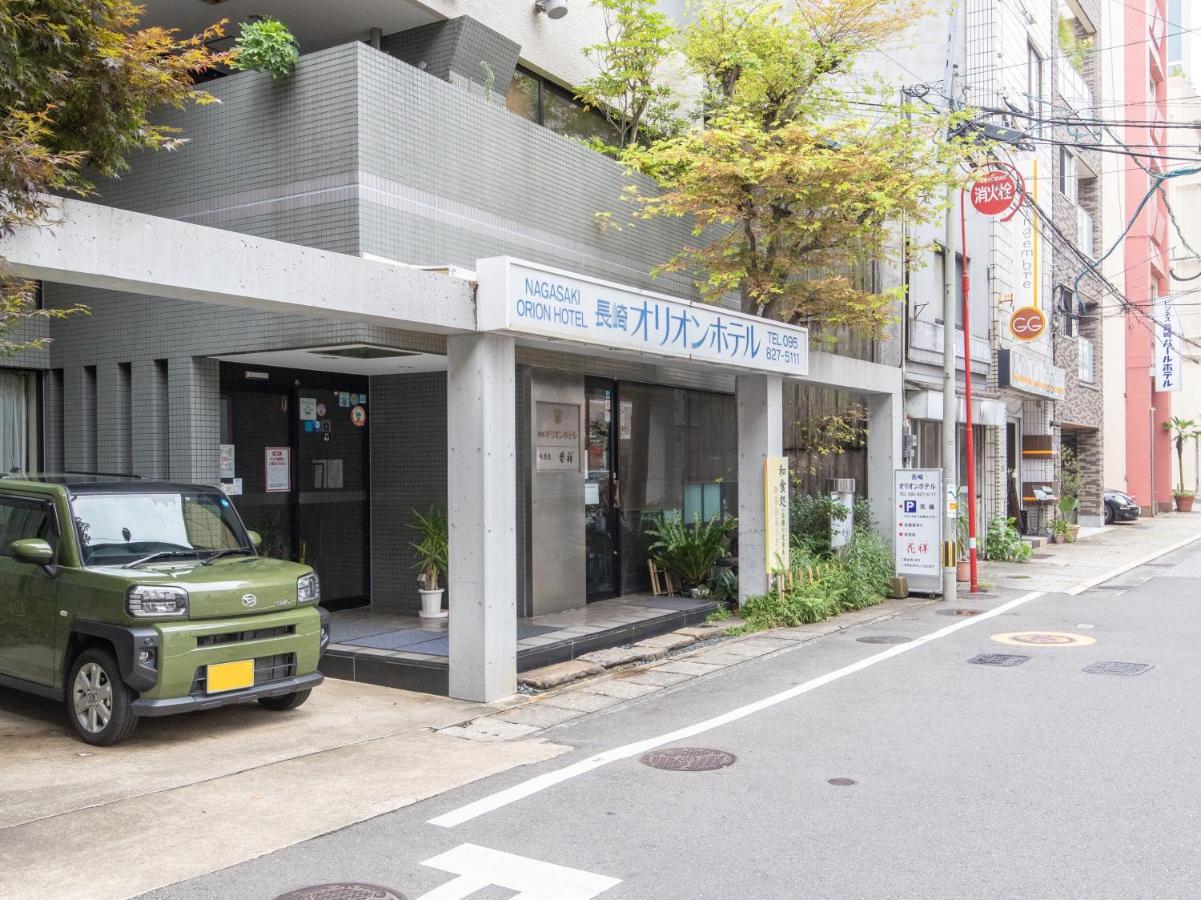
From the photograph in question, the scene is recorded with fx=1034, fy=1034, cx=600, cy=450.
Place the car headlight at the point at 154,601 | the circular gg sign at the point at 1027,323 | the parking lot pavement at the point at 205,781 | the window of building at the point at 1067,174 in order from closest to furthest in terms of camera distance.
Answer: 1. the parking lot pavement at the point at 205,781
2. the car headlight at the point at 154,601
3. the circular gg sign at the point at 1027,323
4. the window of building at the point at 1067,174

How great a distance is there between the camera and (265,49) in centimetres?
962

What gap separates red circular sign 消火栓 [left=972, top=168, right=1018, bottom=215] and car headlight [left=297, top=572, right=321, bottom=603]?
50.3 feet

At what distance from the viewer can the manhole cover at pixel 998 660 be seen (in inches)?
398

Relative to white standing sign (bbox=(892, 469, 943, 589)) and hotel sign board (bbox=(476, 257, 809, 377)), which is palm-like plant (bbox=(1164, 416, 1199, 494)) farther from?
hotel sign board (bbox=(476, 257, 809, 377))

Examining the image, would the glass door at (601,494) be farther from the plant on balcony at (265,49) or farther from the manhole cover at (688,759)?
the manhole cover at (688,759)

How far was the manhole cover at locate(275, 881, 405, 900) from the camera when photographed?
4664mm

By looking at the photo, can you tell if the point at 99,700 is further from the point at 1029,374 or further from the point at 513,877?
the point at 1029,374

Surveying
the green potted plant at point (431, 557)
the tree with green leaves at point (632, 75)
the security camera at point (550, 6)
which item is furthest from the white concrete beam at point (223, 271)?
the tree with green leaves at point (632, 75)

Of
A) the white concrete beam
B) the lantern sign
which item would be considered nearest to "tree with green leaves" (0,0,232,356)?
the white concrete beam

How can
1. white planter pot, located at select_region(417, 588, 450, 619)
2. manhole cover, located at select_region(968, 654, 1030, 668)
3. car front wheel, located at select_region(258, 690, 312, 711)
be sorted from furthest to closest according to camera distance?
white planter pot, located at select_region(417, 588, 450, 619) < manhole cover, located at select_region(968, 654, 1030, 668) < car front wheel, located at select_region(258, 690, 312, 711)

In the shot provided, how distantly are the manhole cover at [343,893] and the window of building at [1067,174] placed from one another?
2825 centimetres

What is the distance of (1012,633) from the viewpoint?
12.0 meters

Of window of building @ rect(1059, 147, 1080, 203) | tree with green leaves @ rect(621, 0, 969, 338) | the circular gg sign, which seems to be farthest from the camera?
window of building @ rect(1059, 147, 1080, 203)

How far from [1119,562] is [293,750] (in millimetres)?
18061
